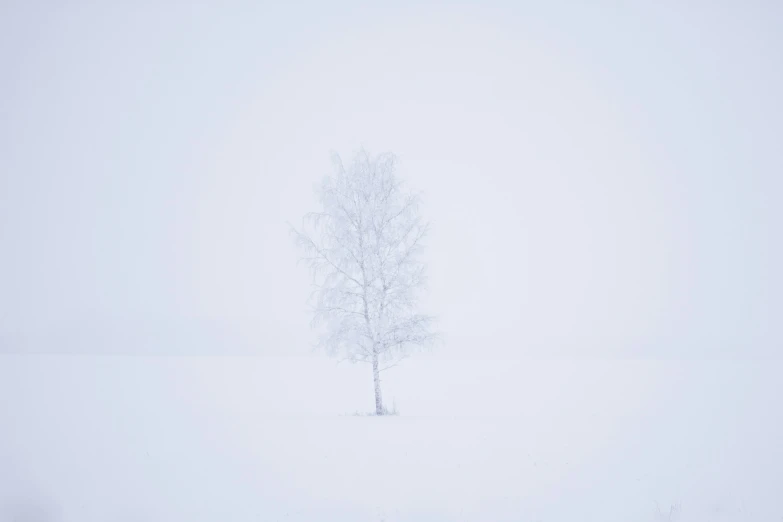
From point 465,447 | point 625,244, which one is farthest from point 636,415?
point 625,244

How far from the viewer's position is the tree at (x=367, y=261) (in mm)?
21250

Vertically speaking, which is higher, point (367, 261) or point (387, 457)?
point (367, 261)

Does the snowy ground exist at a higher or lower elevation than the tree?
lower

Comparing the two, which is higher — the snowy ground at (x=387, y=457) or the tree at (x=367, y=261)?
the tree at (x=367, y=261)

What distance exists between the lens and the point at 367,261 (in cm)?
2177

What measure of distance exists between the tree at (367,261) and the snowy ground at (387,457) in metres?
3.72

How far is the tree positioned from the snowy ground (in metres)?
3.72

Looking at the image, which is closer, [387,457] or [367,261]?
[387,457]

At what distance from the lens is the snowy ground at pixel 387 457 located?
430 inches

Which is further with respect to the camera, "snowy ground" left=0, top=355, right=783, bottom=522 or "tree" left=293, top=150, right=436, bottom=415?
"tree" left=293, top=150, right=436, bottom=415

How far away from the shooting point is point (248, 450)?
14719 millimetres

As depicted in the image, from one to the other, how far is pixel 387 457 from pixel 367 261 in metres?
10.1

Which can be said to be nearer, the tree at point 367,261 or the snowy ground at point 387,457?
the snowy ground at point 387,457

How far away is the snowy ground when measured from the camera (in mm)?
10911
